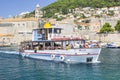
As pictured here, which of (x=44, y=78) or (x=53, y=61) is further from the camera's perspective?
(x=53, y=61)

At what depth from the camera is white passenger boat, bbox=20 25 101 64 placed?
42.3 m

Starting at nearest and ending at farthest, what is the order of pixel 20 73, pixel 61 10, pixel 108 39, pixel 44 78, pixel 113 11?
pixel 44 78 → pixel 20 73 → pixel 108 39 → pixel 113 11 → pixel 61 10

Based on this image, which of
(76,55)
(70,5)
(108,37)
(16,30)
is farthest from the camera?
(70,5)

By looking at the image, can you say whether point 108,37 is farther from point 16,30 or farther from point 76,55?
point 76,55

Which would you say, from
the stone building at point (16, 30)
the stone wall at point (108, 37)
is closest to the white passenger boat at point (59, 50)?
the stone wall at point (108, 37)

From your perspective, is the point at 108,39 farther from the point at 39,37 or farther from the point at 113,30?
the point at 39,37

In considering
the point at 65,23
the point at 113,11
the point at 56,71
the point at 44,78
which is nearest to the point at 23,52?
the point at 56,71

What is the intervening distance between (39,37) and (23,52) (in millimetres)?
4742

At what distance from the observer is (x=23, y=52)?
2143 inches

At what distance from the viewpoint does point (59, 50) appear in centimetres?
4475

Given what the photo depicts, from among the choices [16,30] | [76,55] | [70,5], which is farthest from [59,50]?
[70,5]

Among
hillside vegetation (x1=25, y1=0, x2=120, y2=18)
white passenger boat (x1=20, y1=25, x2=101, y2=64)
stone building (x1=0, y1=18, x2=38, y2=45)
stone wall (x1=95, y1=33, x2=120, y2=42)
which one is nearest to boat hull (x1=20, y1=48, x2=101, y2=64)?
white passenger boat (x1=20, y1=25, x2=101, y2=64)

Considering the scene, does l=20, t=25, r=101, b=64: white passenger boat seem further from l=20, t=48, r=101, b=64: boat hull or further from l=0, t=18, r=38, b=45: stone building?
l=0, t=18, r=38, b=45: stone building

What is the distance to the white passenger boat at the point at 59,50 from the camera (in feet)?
139
